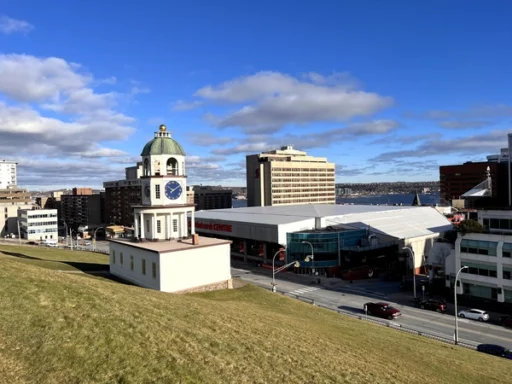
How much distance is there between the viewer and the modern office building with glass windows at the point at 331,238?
7919 cm

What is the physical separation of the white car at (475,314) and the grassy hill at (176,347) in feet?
65.3

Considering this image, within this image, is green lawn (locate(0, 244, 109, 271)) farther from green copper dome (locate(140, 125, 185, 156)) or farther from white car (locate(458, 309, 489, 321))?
white car (locate(458, 309, 489, 321))

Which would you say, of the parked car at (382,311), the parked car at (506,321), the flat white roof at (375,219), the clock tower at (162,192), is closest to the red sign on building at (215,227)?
the flat white roof at (375,219)

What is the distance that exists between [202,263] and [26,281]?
19.0 metres

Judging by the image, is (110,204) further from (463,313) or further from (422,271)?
(463,313)

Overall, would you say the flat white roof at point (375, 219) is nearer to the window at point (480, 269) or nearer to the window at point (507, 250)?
the window at point (480, 269)

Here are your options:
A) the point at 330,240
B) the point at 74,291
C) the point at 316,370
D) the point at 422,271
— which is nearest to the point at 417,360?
the point at 316,370

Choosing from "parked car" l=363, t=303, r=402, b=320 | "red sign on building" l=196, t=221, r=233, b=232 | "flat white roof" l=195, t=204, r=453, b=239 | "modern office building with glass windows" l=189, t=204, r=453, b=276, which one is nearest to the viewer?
"parked car" l=363, t=303, r=402, b=320

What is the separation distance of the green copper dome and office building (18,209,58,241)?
121599mm

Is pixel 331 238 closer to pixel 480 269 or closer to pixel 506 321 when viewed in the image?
pixel 480 269

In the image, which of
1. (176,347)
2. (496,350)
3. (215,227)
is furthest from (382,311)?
(215,227)

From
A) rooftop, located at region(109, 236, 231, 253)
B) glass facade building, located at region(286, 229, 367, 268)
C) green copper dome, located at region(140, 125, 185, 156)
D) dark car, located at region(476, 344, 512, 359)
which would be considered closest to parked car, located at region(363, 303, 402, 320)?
dark car, located at region(476, 344, 512, 359)

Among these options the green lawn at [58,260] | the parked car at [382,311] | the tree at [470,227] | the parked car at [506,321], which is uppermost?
the tree at [470,227]

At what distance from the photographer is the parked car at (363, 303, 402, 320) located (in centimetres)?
4806
